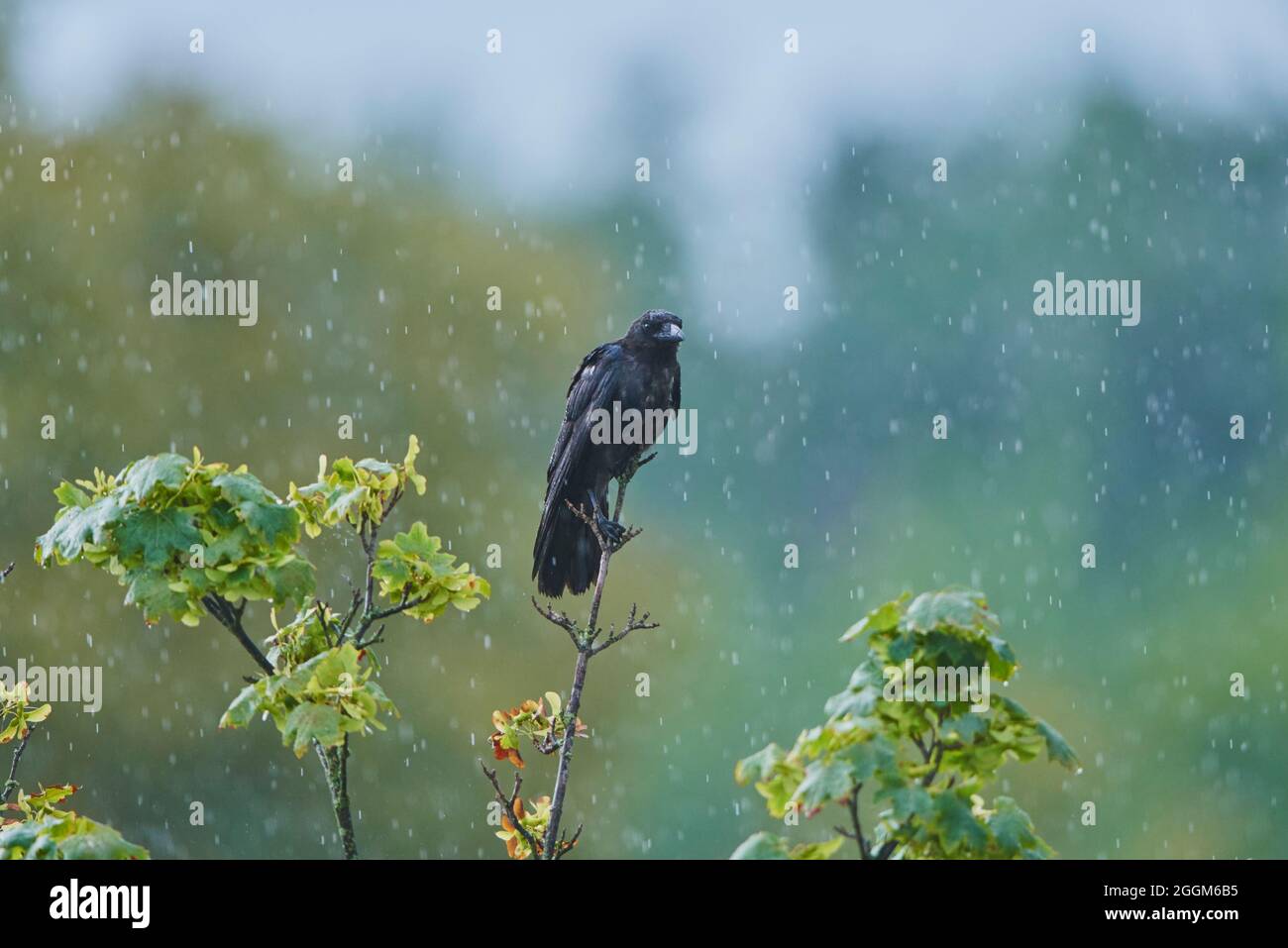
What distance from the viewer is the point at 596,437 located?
15.1 feet

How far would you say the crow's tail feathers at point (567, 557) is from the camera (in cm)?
446

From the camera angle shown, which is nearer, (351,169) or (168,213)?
(168,213)

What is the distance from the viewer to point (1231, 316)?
17.5 m

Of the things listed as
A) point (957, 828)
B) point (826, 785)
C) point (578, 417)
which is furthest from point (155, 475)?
point (578, 417)

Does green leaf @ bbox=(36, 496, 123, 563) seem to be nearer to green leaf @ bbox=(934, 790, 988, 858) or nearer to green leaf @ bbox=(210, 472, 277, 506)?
green leaf @ bbox=(210, 472, 277, 506)

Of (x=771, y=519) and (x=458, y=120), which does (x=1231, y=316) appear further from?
(x=458, y=120)

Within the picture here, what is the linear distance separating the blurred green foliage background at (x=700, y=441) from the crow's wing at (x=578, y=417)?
7.07m

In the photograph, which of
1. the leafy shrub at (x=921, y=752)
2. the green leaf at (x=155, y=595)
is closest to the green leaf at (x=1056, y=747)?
the leafy shrub at (x=921, y=752)

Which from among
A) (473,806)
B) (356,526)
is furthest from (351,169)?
(356,526)

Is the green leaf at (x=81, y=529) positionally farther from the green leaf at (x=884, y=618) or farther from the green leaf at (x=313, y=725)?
the green leaf at (x=884, y=618)

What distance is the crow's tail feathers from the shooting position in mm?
4461

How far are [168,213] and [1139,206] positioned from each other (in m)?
11.6

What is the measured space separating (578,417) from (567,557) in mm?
486

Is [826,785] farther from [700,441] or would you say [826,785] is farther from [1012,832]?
[700,441]
